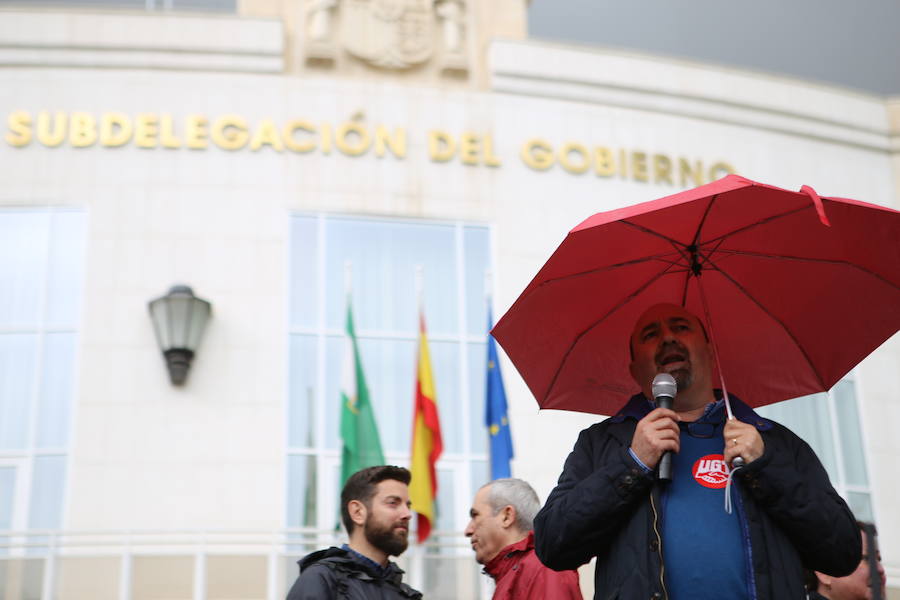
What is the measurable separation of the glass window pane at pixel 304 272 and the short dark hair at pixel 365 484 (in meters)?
7.06

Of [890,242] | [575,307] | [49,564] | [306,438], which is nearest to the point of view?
[890,242]

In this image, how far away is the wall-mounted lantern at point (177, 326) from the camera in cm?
1239

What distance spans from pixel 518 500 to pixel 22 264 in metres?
8.58

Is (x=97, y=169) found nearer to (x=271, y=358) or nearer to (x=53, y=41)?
(x=53, y=41)

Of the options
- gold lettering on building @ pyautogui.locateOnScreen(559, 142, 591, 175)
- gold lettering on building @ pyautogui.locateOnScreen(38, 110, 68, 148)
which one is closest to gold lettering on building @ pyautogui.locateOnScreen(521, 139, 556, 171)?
gold lettering on building @ pyautogui.locateOnScreen(559, 142, 591, 175)

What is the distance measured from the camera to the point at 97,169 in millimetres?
13164

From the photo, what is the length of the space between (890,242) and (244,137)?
10227 mm

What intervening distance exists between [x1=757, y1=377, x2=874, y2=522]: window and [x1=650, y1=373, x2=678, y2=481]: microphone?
10.7 meters

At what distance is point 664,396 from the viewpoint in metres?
3.71

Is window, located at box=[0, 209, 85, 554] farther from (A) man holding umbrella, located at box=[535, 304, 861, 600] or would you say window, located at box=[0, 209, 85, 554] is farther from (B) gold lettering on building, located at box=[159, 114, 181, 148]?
(A) man holding umbrella, located at box=[535, 304, 861, 600]

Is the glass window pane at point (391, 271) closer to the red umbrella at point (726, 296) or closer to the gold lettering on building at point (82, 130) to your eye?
→ the gold lettering on building at point (82, 130)

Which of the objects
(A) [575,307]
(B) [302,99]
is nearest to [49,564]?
(B) [302,99]

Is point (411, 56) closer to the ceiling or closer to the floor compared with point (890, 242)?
closer to the ceiling

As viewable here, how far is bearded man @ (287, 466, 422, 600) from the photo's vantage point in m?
5.34
